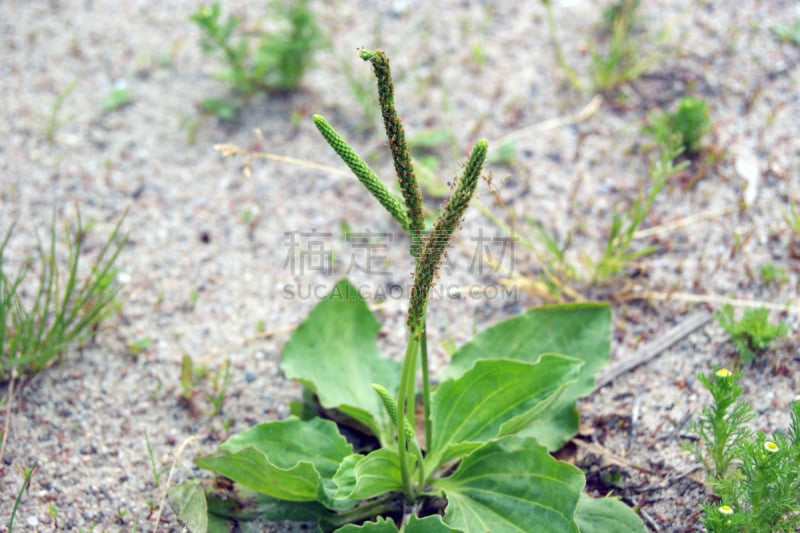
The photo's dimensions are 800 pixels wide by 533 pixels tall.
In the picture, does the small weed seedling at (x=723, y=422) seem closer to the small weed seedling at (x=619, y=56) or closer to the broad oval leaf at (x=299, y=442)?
the broad oval leaf at (x=299, y=442)

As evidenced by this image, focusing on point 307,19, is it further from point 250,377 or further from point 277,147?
point 250,377

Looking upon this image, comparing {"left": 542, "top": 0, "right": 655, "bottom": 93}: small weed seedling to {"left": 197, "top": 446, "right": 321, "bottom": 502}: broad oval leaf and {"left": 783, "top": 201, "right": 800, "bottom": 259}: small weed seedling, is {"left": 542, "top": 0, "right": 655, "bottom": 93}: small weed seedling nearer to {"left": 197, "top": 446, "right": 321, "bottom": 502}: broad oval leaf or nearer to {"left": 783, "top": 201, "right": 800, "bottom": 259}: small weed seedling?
{"left": 783, "top": 201, "right": 800, "bottom": 259}: small weed seedling

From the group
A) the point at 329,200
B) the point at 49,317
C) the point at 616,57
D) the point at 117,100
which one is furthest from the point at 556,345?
the point at 117,100

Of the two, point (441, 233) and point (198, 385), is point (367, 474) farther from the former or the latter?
point (198, 385)

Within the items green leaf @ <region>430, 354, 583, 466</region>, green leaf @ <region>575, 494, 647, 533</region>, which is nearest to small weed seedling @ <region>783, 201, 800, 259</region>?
green leaf @ <region>430, 354, 583, 466</region>

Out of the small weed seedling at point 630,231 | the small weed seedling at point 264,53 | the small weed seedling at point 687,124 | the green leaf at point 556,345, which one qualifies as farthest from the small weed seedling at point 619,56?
the green leaf at point 556,345

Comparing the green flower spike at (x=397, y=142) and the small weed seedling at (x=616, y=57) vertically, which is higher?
the small weed seedling at (x=616, y=57)
